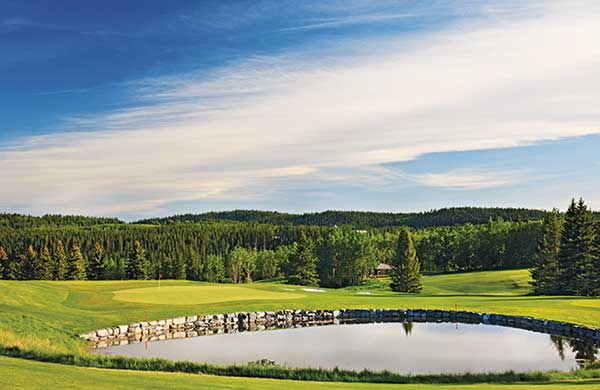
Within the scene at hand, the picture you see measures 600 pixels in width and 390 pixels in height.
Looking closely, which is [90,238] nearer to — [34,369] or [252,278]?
[252,278]

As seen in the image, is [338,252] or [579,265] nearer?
[579,265]

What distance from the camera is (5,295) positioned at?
34125mm

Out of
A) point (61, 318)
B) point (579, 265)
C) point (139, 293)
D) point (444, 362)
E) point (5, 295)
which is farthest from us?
point (579, 265)

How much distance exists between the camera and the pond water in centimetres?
2402

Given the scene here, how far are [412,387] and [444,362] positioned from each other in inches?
381

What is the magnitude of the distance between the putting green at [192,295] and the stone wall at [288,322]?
4630mm

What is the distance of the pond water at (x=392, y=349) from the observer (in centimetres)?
2402

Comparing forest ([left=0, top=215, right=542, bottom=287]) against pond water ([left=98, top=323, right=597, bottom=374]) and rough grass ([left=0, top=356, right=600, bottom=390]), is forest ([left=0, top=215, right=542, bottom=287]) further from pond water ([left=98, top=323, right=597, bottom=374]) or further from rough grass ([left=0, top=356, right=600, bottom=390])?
rough grass ([left=0, top=356, right=600, bottom=390])

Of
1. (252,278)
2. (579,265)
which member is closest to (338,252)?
(252,278)

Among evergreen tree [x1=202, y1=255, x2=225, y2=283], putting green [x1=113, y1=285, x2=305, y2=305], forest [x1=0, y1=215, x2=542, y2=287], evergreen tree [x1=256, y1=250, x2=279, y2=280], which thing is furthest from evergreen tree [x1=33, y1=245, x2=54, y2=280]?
putting green [x1=113, y1=285, x2=305, y2=305]

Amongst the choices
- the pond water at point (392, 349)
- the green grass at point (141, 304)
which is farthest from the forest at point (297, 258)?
the pond water at point (392, 349)

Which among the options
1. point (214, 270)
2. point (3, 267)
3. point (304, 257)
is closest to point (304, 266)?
point (304, 257)

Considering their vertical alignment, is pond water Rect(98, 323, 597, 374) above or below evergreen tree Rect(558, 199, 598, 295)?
below

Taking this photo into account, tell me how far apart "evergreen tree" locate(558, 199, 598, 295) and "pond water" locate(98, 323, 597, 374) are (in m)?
16.9
